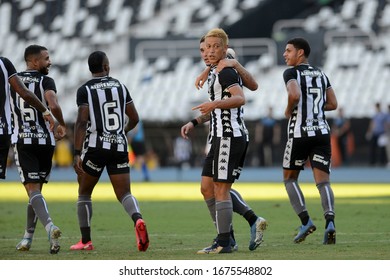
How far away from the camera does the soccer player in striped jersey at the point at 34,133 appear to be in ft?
32.7

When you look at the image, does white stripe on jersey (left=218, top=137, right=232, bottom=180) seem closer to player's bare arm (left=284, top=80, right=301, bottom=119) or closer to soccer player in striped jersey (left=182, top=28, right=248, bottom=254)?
soccer player in striped jersey (left=182, top=28, right=248, bottom=254)

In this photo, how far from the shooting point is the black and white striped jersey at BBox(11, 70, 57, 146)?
10023 millimetres

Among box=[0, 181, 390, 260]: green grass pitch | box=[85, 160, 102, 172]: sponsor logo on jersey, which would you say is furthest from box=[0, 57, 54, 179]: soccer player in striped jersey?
box=[0, 181, 390, 260]: green grass pitch

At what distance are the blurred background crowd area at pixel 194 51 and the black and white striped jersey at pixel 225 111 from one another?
24.3m

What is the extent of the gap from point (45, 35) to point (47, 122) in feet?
102

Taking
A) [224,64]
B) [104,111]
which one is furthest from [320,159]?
[104,111]

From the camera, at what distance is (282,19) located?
38875mm

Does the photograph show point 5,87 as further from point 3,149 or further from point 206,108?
point 206,108

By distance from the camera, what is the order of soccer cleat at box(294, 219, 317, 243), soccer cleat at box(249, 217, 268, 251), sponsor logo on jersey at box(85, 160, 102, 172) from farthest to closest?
soccer cleat at box(294, 219, 317, 243)
sponsor logo on jersey at box(85, 160, 102, 172)
soccer cleat at box(249, 217, 268, 251)

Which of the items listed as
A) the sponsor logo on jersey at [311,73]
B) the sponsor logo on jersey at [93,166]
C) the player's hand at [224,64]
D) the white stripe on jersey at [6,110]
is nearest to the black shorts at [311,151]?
the sponsor logo on jersey at [311,73]

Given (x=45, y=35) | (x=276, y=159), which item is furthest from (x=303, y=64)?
(x=45, y=35)

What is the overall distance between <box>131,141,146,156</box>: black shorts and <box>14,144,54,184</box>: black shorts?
14.2 meters

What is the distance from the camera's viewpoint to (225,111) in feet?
30.9

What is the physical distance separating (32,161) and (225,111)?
205cm
